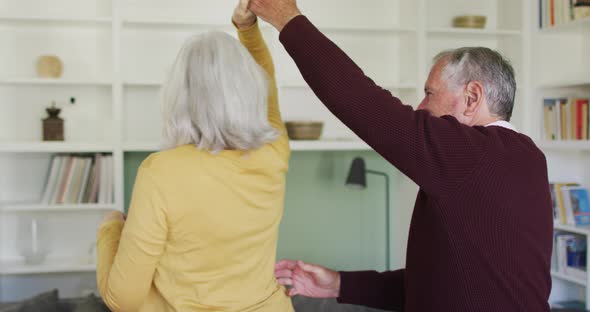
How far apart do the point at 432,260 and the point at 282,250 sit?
3.11 meters

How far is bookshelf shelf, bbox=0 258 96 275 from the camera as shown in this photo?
368 centimetres

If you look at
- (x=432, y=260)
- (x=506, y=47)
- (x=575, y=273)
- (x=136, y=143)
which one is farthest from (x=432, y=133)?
(x=506, y=47)

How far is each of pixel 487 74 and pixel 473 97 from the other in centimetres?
6

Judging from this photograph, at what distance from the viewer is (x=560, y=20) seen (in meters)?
3.90

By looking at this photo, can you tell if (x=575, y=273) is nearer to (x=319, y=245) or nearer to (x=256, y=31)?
(x=319, y=245)

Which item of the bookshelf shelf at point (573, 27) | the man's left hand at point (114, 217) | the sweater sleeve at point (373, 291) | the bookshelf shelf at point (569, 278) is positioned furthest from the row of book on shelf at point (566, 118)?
the man's left hand at point (114, 217)

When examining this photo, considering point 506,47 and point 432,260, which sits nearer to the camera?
point 432,260

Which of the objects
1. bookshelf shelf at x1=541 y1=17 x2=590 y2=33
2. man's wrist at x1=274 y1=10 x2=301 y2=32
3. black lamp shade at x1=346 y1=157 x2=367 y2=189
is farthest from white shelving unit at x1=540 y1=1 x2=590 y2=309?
man's wrist at x1=274 y1=10 x2=301 y2=32

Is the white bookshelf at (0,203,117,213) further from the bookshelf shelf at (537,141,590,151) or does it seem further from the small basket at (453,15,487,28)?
the bookshelf shelf at (537,141,590,151)

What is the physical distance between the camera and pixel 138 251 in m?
1.37

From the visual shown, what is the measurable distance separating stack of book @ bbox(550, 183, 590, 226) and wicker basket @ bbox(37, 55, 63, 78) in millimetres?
3095

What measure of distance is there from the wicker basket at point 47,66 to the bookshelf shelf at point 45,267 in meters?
1.10

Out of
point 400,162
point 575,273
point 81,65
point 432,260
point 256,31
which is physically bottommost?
point 575,273

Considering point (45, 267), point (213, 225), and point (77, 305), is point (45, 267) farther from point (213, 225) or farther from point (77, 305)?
→ point (213, 225)
